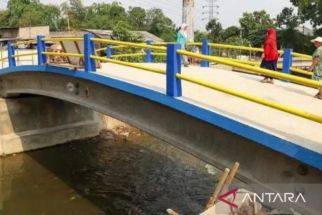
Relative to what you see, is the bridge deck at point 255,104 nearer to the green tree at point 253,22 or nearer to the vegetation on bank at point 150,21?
the vegetation on bank at point 150,21

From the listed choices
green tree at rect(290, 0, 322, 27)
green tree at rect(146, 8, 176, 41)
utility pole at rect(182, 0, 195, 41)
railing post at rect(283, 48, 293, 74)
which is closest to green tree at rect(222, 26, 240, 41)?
green tree at rect(146, 8, 176, 41)

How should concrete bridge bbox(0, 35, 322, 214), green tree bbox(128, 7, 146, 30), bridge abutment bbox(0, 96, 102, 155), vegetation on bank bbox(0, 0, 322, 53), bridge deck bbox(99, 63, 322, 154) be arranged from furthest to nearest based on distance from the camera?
green tree bbox(128, 7, 146, 30)
vegetation on bank bbox(0, 0, 322, 53)
bridge abutment bbox(0, 96, 102, 155)
bridge deck bbox(99, 63, 322, 154)
concrete bridge bbox(0, 35, 322, 214)

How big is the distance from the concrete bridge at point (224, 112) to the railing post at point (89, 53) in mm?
23

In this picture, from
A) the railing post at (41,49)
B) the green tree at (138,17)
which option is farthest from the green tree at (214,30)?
the railing post at (41,49)

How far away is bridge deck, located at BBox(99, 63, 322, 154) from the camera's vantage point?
5840 mm

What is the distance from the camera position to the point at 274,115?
21.5 feet

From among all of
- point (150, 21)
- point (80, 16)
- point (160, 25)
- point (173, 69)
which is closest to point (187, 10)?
point (173, 69)

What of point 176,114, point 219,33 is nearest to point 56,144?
Answer: point 176,114

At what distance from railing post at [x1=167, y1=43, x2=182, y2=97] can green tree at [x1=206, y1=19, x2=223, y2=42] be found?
187 feet

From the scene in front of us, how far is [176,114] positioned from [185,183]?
5.09 metres

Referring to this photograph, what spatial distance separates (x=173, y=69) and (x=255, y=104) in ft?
4.79

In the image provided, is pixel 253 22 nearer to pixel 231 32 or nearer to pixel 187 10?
pixel 231 32

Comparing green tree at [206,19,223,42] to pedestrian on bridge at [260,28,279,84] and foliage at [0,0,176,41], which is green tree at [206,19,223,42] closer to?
foliage at [0,0,176,41]

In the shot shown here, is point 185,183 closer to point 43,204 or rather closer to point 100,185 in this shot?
point 100,185
